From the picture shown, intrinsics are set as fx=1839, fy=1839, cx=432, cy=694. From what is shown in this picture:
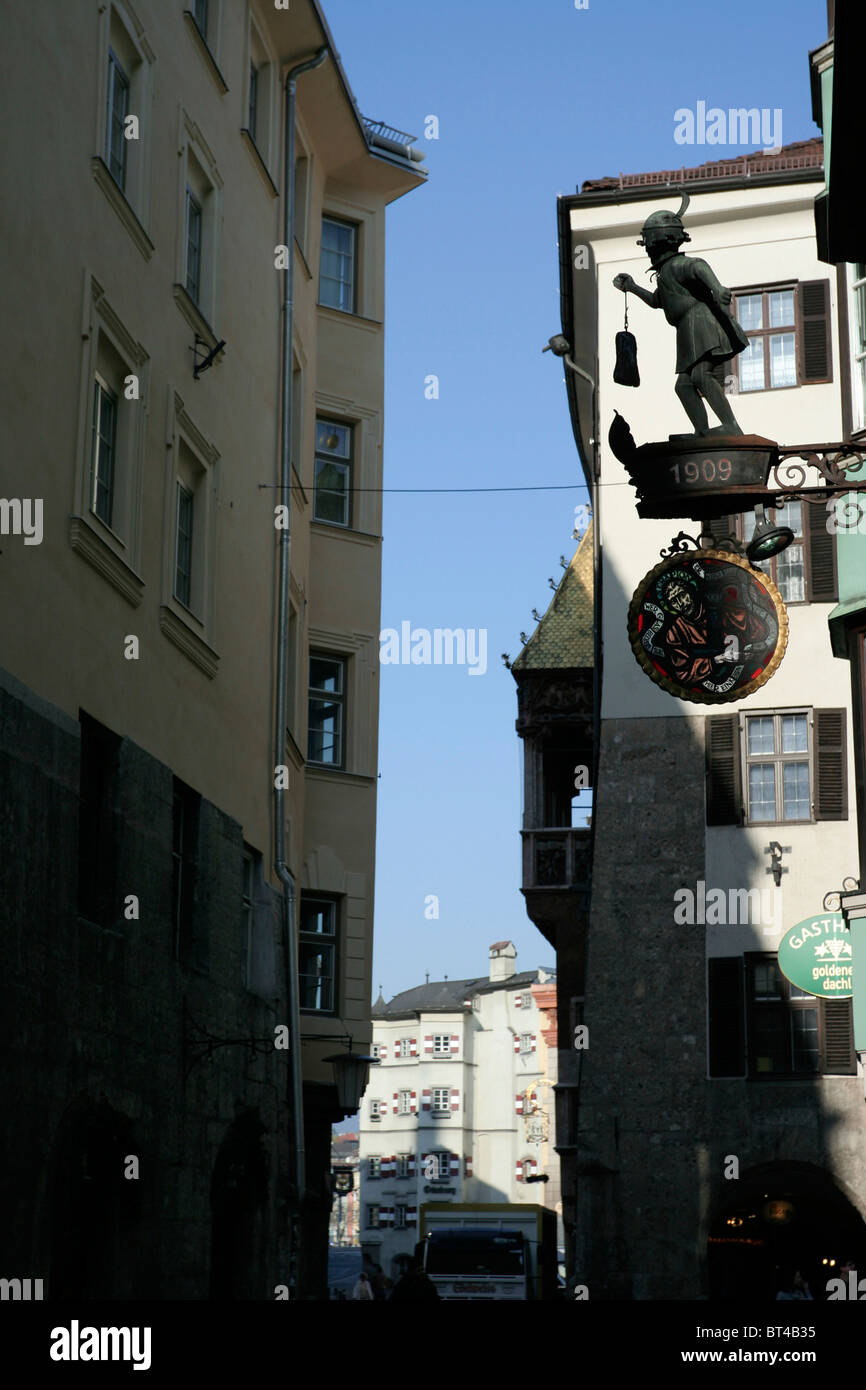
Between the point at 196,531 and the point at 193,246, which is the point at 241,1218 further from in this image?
the point at 193,246

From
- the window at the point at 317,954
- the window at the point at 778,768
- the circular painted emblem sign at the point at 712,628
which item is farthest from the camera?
the window at the point at 778,768

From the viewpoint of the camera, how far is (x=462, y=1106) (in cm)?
10694

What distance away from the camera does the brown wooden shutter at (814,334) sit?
28.7 m

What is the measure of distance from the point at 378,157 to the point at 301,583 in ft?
26.3

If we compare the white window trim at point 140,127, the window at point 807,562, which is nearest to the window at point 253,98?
the white window trim at point 140,127

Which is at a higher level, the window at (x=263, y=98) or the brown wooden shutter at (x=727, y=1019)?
the window at (x=263, y=98)

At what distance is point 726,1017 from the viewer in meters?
26.8

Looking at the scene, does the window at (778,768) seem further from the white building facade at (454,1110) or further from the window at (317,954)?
the white building facade at (454,1110)

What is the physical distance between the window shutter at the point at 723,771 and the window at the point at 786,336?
213 inches

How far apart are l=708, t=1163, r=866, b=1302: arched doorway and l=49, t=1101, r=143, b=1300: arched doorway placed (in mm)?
11493

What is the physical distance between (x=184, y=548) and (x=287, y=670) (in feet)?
16.5

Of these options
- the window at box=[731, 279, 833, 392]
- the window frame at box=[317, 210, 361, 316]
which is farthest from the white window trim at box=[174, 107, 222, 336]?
the window at box=[731, 279, 833, 392]

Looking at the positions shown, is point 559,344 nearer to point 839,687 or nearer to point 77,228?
point 839,687
